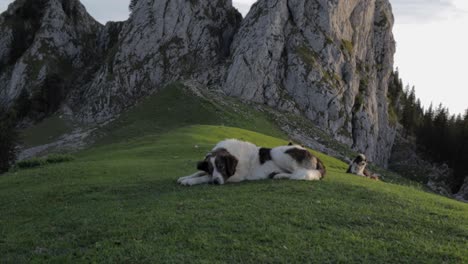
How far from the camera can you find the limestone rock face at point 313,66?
8181 cm

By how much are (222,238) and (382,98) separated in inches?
4444

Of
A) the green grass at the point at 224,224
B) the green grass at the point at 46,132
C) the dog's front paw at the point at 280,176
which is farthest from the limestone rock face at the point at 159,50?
the green grass at the point at 224,224

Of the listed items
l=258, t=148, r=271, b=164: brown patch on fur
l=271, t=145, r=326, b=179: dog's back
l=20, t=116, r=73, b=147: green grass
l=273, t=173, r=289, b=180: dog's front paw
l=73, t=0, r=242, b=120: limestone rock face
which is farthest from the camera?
l=73, t=0, r=242, b=120: limestone rock face

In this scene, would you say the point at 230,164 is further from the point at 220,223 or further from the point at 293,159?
the point at 220,223

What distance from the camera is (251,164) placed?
1672cm

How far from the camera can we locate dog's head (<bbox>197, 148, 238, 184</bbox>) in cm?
1550

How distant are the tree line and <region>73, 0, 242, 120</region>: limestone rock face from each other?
56626 mm

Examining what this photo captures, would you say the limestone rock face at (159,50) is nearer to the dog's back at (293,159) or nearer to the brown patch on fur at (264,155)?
the brown patch on fur at (264,155)

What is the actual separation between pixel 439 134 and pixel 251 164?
362ft

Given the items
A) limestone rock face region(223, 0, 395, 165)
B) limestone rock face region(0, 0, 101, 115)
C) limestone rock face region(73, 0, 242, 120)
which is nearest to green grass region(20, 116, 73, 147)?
limestone rock face region(73, 0, 242, 120)

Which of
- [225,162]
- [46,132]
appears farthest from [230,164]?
[46,132]

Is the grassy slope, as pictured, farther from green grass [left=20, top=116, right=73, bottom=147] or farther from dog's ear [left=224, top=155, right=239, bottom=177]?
green grass [left=20, top=116, right=73, bottom=147]

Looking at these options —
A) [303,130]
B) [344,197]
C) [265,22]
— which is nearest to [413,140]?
[265,22]

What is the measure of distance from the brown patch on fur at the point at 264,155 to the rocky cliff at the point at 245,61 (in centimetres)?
6320
